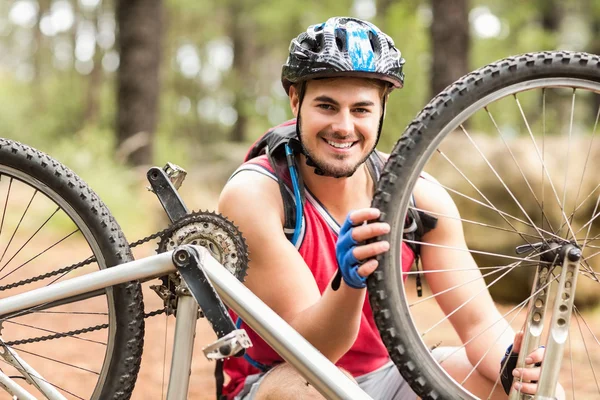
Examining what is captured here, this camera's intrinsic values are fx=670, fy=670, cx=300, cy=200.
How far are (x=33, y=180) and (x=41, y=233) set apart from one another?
554cm

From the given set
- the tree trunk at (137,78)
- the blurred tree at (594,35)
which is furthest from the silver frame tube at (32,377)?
the blurred tree at (594,35)

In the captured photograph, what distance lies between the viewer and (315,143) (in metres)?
1.91

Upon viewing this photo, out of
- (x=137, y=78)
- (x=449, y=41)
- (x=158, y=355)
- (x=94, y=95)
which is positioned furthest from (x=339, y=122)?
(x=94, y=95)

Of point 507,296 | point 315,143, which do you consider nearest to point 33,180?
point 315,143

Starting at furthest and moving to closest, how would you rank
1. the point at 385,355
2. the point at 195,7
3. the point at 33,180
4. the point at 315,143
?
the point at 195,7
the point at 385,355
the point at 315,143
the point at 33,180

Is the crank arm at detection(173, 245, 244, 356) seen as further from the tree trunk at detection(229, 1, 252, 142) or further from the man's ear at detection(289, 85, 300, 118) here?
the tree trunk at detection(229, 1, 252, 142)

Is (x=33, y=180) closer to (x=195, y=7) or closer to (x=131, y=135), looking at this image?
(x=131, y=135)

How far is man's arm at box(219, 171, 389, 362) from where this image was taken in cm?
167

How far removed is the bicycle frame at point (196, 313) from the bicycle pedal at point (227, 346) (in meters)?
0.05

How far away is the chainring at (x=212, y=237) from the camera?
5.40 feet

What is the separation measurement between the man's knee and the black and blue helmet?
0.81m

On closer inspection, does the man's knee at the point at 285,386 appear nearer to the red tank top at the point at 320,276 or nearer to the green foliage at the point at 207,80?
the red tank top at the point at 320,276

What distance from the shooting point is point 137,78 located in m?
8.04

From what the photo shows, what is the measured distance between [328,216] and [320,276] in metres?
0.18
